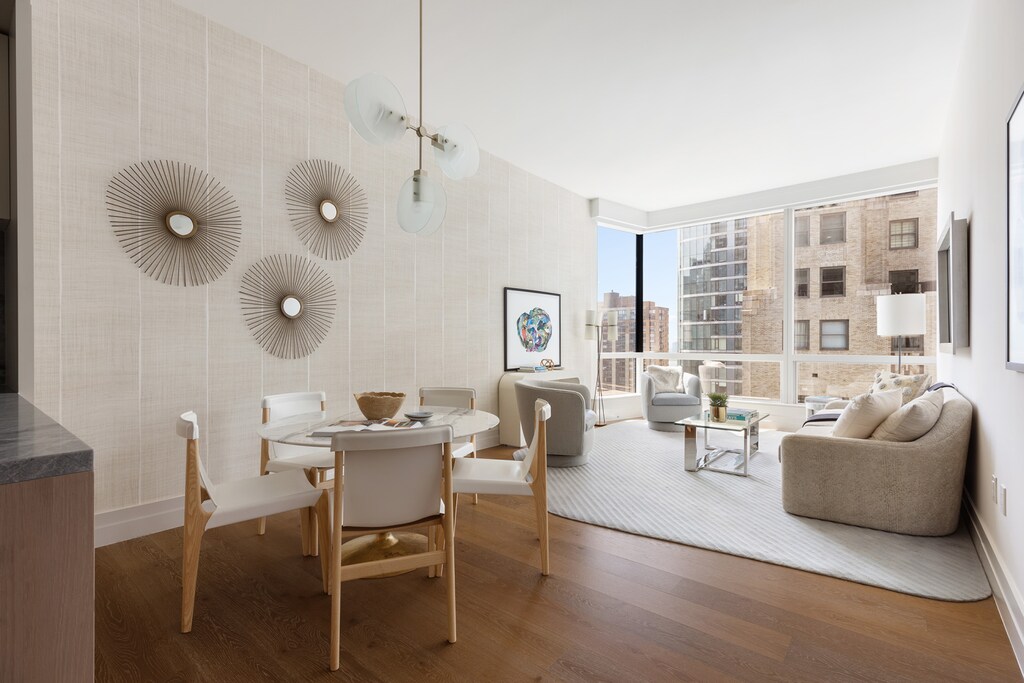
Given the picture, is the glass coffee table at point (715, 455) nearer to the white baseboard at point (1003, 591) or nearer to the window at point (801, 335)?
the white baseboard at point (1003, 591)

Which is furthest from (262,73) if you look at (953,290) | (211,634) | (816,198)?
(816,198)

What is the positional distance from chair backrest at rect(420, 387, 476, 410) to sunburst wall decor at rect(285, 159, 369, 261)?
123 cm

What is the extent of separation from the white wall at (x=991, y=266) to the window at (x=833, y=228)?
278 cm

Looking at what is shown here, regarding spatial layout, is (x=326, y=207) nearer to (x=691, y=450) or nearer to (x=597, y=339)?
(x=691, y=450)

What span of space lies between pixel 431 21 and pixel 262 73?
1.23 meters

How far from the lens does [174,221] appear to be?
2967 millimetres

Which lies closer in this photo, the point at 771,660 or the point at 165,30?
the point at 771,660

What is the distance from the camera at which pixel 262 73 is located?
3389 mm

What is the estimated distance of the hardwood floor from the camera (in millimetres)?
1747

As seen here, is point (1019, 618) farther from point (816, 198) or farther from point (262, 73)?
point (816, 198)

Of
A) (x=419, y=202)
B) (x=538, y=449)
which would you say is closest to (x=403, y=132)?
(x=419, y=202)

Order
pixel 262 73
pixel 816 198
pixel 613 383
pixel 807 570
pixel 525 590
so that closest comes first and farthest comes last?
pixel 525 590, pixel 807 570, pixel 262 73, pixel 816 198, pixel 613 383

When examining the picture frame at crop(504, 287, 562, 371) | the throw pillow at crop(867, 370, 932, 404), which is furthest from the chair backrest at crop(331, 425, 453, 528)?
the throw pillow at crop(867, 370, 932, 404)

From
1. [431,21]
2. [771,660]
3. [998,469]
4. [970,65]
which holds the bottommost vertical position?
[771,660]
